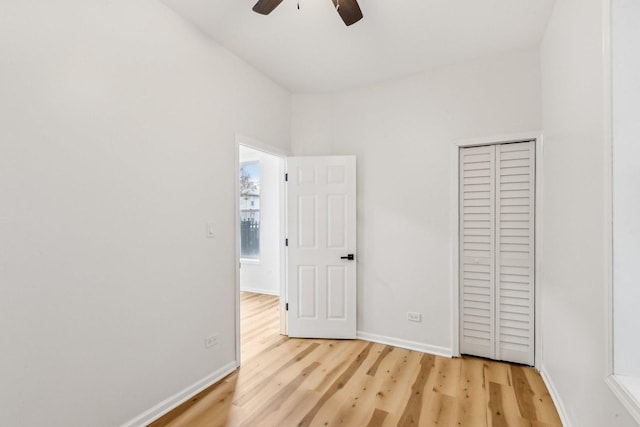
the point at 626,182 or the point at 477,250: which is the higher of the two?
the point at 626,182

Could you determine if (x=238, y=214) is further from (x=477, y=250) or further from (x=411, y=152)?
(x=477, y=250)

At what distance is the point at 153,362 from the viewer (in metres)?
2.04

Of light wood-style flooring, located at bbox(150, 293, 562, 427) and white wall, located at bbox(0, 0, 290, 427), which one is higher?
white wall, located at bbox(0, 0, 290, 427)

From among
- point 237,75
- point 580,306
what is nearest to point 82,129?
point 237,75

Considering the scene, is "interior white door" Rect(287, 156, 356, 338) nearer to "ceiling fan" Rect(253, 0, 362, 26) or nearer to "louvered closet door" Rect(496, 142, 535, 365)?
"louvered closet door" Rect(496, 142, 535, 365)

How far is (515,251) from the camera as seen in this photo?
8.97 ft

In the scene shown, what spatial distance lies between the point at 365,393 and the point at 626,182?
2.07 metres

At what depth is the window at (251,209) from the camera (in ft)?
18.2

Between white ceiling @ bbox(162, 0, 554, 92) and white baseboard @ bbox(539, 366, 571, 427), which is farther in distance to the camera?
white ceiling @ bbox(162, 0, 554, 92)

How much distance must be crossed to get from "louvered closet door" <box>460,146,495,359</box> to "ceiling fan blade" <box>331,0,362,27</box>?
66.5 inches

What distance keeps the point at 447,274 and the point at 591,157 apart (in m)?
1.74

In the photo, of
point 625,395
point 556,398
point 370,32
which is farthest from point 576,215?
point 370,32

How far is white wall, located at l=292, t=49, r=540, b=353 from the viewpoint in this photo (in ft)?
9.18

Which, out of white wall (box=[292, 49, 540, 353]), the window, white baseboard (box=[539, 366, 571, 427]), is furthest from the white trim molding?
the window
